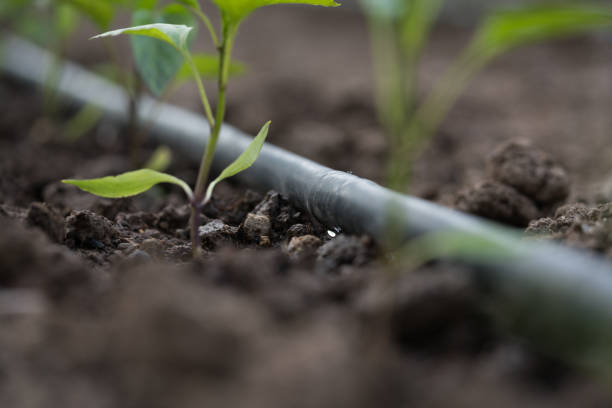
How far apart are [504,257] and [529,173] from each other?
75 centimetres

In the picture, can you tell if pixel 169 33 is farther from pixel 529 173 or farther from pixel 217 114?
pixel 529 173

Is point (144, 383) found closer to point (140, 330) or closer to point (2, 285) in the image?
point (140, 330)

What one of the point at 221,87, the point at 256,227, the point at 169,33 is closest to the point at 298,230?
the point at 256,227

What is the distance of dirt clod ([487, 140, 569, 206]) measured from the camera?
55.9 inches

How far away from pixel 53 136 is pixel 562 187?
68.1 inches

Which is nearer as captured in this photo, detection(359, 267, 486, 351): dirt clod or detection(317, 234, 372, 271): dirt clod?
detection(359, 267, 486, 351): dirt clod

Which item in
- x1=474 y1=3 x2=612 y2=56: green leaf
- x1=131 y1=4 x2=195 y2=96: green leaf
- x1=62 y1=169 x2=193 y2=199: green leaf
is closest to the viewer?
x1=474 y1=3 x2=612 y2=56: green leaf

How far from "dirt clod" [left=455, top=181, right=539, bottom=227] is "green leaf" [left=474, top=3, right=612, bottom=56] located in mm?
522

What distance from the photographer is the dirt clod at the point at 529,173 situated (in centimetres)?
142

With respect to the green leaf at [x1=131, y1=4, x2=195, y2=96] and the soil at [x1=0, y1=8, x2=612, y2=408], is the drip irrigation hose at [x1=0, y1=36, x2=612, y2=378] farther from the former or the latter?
the green leaf at [x1=131, y1=4, x2=195, y2=96]

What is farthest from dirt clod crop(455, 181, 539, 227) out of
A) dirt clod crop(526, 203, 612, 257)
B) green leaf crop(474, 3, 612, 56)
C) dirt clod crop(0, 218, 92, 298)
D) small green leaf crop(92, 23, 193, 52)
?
dirt clod crop(0, 218, 92, 298)

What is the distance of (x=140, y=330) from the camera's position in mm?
639

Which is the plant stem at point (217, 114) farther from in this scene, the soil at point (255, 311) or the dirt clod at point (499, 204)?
the dirt clod at point (499, 204)

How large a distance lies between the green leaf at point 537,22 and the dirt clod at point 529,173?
0.57 m
